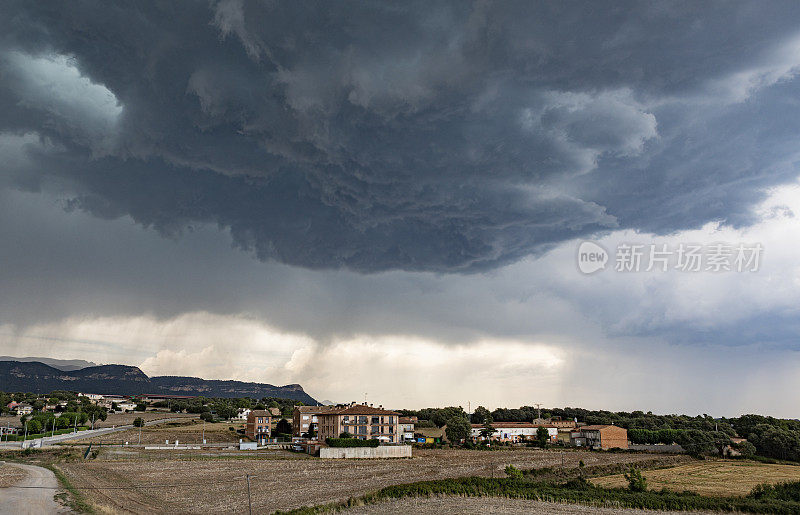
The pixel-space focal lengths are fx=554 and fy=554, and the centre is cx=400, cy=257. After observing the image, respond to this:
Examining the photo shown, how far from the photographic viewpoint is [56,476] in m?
66.4

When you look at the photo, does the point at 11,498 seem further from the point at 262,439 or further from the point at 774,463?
the point at 774,463

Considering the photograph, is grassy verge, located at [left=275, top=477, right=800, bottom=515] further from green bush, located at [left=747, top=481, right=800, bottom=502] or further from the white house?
→ the white house

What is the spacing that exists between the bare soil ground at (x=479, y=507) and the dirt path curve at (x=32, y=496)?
2516 cm

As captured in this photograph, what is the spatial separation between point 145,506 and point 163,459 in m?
43.2

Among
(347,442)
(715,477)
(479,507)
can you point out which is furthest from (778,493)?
(347,442)

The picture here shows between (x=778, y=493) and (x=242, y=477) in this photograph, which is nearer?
(x=778, y=493)

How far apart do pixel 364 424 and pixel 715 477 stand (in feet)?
225

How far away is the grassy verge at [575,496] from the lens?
54750mm

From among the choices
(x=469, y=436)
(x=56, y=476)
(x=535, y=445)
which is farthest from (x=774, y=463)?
(x=56, y=476)

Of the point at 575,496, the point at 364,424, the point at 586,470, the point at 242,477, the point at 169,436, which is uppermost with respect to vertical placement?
the point at 364,424

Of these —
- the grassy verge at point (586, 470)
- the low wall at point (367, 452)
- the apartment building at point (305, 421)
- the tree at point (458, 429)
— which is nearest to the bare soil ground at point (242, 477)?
the low wall at point (367, 452)

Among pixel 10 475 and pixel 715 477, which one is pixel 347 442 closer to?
pixel 10 475

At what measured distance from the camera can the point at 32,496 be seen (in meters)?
51.3

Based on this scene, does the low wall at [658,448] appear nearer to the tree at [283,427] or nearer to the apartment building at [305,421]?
the apartment building at [305,421]
